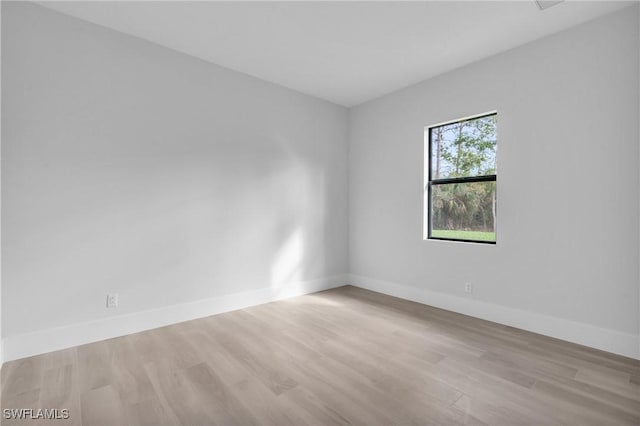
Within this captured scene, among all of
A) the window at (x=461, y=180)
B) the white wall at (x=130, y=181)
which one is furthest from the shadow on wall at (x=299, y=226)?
the window at (x=461, y=180)

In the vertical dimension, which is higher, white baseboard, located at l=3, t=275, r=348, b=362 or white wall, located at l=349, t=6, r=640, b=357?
white wall, located at l=349, t=6, r=640, b=357

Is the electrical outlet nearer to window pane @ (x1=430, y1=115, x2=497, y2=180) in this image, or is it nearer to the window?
the window

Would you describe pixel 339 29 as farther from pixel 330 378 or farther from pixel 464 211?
pixel 330 378

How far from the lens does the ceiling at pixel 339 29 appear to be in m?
2.50

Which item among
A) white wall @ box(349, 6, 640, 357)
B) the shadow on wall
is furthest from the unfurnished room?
the shadow on wall

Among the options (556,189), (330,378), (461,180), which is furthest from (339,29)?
(330,378)

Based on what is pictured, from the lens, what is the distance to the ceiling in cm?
250

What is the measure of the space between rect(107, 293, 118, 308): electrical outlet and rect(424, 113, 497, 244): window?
11.2ft

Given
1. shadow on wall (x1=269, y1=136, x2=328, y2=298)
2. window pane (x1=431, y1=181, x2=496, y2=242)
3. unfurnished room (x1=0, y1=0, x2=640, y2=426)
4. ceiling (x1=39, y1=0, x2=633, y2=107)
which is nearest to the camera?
unfurnished room (x1=0, y1=0, x2=640, y2=426)

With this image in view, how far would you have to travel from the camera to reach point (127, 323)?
284cm

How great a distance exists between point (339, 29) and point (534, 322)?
3.29 metres

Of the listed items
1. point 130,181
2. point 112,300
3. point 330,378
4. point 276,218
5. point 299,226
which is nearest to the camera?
point 330,378

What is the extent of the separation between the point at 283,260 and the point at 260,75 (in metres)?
2.34

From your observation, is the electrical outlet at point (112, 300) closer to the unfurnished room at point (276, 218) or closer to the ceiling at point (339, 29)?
the unfurnished room at point (276, 218)
